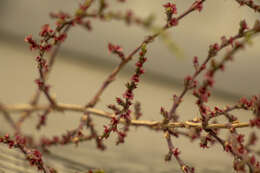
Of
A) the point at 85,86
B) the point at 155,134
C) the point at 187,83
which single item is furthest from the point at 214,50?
the point at 85,86

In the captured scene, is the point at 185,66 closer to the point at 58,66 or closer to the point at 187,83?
the point at 58,66

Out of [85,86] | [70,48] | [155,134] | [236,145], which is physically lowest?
[236,145]

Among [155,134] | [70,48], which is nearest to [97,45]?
[70,48]

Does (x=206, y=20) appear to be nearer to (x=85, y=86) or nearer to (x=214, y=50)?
(x=85, y=86)

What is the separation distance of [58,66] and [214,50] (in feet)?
2.21

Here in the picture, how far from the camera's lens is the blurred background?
900mm

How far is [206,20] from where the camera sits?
0.92 meters

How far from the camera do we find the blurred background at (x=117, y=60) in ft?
2.95

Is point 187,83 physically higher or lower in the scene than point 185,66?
lower

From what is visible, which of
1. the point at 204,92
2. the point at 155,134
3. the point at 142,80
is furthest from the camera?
the point at 142,80

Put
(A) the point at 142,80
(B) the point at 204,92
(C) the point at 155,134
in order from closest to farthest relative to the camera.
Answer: (B) the point at 204,92
(C) the point at 155,134
(A) the point at 142,80

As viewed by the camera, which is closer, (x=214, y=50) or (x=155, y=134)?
(x=214, y=50)

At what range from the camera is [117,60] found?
3.31 feet

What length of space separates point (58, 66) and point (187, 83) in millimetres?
648
